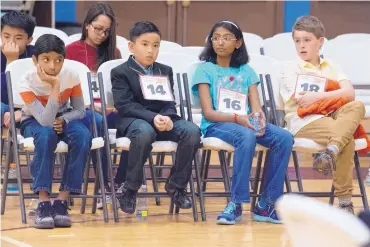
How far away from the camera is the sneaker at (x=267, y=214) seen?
4500 mm

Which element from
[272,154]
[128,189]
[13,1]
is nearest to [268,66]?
[272,154]

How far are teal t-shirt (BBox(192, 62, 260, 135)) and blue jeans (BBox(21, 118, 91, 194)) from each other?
0.79m

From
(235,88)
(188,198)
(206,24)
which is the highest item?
(206,24)

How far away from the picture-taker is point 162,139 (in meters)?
4.43

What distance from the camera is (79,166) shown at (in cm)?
418

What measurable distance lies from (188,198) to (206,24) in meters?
5.16

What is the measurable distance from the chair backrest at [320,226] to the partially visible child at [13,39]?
365 cm

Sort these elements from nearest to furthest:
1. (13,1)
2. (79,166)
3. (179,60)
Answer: (79,166)
(179,60)
(13,1)

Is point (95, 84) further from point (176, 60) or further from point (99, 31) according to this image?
point (176, 60)

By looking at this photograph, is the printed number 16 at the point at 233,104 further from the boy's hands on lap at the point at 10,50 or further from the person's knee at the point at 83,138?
the boy's hands on lap at the point at 10,50

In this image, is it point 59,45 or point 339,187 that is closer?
point 59,45

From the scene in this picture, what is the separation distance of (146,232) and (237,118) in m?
0.89

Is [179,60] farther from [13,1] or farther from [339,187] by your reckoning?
[13,1]

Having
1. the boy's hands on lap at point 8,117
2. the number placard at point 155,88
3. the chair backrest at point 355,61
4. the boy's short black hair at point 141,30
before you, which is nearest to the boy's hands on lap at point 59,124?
the boy's hands on lap at point 8,117
